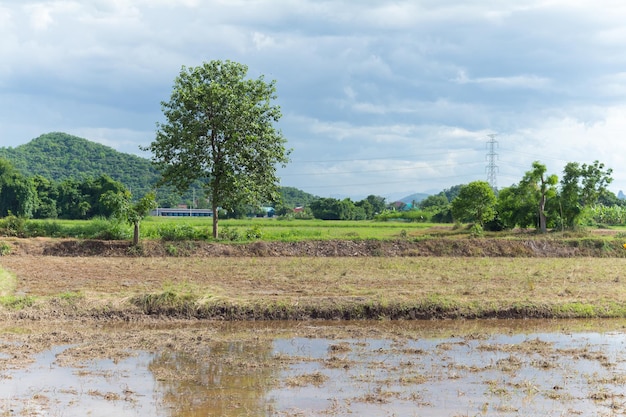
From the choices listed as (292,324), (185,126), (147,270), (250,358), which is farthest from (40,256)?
(250,358)

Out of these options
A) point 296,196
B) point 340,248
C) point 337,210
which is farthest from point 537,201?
point 296,196

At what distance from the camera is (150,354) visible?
11258mm

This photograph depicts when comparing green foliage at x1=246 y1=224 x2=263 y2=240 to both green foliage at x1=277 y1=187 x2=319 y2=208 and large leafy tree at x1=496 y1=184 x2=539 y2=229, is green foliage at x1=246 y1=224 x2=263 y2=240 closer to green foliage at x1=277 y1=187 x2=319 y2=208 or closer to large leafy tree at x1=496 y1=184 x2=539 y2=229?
large leafy tree at x1=496 y1=184 x2=539 y2=229

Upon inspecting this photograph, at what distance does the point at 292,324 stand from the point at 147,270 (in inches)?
400

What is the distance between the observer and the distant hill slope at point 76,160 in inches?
4953

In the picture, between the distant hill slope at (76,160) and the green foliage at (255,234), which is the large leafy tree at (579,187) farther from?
the distant hill slope at (76,160)

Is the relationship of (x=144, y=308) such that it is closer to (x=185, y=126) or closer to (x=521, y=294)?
(x=521, y=294)

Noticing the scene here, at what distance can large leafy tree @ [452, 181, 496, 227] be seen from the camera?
4638cm

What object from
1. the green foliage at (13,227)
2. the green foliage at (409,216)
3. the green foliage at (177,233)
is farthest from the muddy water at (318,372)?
the green foliage at (409,216)

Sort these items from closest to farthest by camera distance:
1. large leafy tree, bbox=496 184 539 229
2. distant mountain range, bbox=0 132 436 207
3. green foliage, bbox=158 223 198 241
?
green foliage, bbox=158 223 198 241, large leafy tree, bbox=496 184 539 229, distant mountain range, bbox=0 132 436 207

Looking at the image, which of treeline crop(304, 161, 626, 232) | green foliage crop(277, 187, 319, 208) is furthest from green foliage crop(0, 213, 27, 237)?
green foliage crop(277, 187, 319, 208)

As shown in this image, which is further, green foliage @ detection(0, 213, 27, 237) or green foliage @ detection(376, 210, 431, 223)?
green foliage @ detection(376, 210, 431, 223)

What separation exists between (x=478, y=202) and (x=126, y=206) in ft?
93.1

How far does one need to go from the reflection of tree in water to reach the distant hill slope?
11876 centimetres
